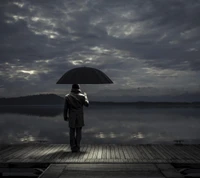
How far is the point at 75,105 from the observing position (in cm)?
867

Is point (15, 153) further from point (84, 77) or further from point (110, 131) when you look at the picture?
point (110, 131)

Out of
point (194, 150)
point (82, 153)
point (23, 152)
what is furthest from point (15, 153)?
point (194, 150)

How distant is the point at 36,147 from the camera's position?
9.95 meters

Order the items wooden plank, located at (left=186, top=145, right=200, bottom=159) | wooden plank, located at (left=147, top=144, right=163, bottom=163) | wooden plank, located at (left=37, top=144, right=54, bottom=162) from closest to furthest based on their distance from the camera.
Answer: wooden plank, located at (left=147, top=144, right=163, bottom=163), wooden plank, located at (left=37, top=144, right=54, bottom=162), wooden plank, located at (left=186, top=145, right=200, bottom=159)

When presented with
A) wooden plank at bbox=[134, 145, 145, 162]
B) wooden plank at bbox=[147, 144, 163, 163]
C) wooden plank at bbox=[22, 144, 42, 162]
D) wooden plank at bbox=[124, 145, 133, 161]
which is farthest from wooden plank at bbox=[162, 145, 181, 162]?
wooden plank at bbox=[22, 144, 42, 162]

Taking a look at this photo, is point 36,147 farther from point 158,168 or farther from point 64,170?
point 158,168

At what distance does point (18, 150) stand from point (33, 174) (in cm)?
132

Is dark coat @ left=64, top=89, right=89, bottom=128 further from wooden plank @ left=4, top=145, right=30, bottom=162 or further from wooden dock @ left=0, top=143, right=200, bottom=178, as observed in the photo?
wooden plank @ left=4, top=145, right=30, bottom=162

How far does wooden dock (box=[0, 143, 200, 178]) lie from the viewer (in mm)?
6254

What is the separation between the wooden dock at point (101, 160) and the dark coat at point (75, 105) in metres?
1.04

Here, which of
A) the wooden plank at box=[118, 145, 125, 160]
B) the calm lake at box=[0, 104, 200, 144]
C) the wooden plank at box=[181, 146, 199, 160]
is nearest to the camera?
the wooden plank at box=[118, 145, 125, 160]

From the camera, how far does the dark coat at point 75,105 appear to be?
863 cm

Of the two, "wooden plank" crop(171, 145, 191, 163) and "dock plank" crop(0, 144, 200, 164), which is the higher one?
"dock plank" crop(0, 144, 200, 164)

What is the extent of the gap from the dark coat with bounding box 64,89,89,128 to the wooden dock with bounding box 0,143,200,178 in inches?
41.0
